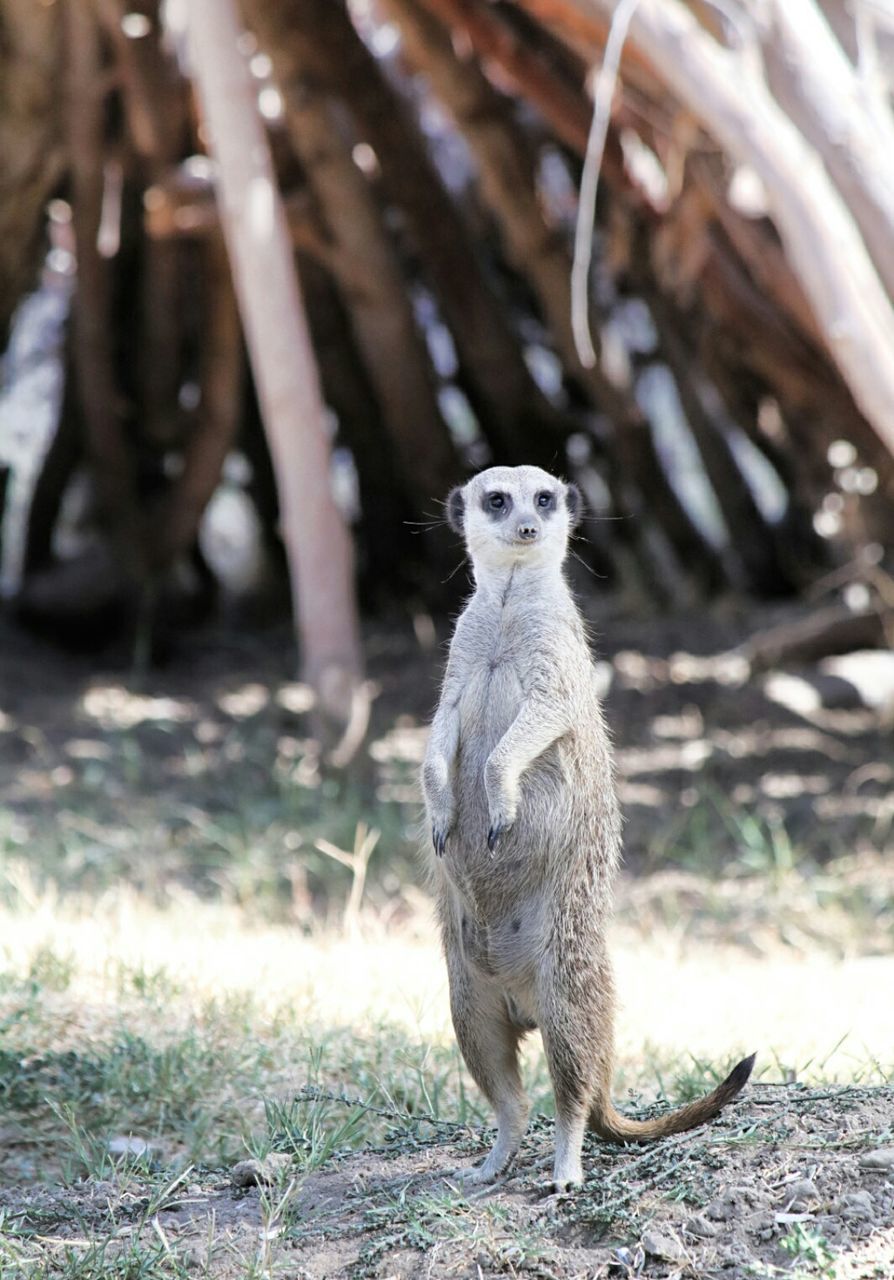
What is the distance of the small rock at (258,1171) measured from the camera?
2.29m

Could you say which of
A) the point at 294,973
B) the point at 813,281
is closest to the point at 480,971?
the point at 294,973

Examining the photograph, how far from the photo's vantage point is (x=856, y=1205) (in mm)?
1937

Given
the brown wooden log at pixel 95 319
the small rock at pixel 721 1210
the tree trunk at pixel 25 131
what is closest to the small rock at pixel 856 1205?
the small rock at pixel 721 1210

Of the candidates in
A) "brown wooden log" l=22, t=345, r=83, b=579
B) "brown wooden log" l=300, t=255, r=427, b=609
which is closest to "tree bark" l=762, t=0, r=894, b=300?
"brown wooden log" l=300, t=255, r=427, b=609

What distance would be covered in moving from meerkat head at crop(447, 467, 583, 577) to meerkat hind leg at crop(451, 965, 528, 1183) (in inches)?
25.8

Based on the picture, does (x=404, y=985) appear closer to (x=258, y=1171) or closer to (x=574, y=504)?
(x=258, y=1171)

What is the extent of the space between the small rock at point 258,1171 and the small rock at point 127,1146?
264 mm

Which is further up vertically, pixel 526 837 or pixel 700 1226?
pixel 526 837

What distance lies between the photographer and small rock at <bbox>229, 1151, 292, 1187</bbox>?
2.29 meters

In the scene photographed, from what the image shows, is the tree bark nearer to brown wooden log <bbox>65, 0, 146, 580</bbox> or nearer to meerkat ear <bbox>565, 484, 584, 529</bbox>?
meerkat ear <bbox>565, 484, 584, 529</bbox>

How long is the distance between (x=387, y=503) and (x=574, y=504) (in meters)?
5.61

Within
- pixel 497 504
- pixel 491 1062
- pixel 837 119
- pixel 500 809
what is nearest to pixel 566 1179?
pixel 491 1062

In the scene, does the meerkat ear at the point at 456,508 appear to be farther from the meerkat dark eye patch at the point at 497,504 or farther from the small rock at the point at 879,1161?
the small rock at the point at 879,1161

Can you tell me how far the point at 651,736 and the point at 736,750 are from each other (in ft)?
1.27
